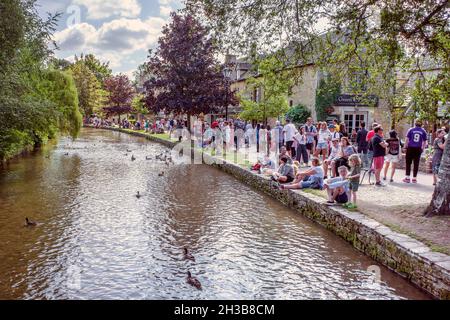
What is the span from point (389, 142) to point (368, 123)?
786 inches

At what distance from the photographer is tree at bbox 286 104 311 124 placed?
33031 mm

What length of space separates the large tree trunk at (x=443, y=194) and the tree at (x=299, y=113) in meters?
24.2

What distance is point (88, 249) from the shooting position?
27.0ft

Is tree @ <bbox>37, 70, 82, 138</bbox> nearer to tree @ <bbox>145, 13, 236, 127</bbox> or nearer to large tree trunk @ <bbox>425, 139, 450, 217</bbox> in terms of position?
tree @ <bbox>145, 13, 236, 127</bbox>

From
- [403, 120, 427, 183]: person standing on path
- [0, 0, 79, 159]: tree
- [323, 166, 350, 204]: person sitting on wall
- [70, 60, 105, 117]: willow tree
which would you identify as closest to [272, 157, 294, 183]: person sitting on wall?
[323, 166, 350, 204]: person sitting on wall

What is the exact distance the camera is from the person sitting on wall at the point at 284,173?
1291 cm

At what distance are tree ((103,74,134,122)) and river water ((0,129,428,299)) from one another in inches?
2165

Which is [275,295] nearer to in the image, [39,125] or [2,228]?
[2,228]

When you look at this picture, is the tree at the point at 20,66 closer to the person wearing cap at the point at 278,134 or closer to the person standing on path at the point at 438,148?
the person wearing cap at the point at 278,134

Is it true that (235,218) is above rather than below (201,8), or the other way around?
below

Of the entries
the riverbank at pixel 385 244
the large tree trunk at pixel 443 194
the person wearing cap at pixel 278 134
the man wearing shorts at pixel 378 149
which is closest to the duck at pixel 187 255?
the riverbank at pixel 385 244
